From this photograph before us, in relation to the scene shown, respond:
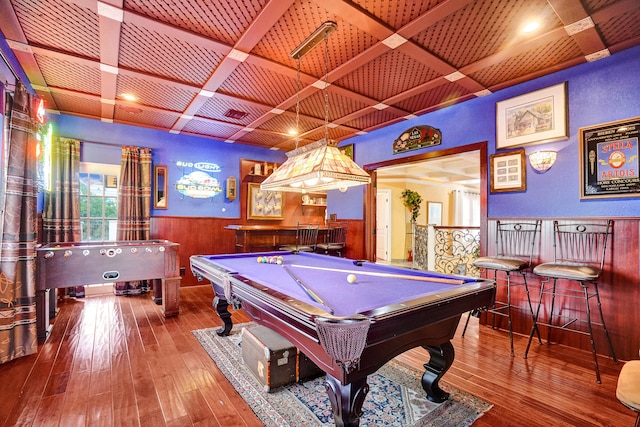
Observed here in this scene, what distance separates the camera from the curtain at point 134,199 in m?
4.88

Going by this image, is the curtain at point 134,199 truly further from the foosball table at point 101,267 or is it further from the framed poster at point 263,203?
the framed poster at point 263,203

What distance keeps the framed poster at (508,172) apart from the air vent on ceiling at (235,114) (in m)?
3.52

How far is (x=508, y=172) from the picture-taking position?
3498mm

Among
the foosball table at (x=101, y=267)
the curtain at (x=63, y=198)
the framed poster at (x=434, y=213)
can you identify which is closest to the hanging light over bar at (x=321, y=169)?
the foosball table at (x=101, y=267)

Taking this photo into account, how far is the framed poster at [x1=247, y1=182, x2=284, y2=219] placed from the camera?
638 centimetres

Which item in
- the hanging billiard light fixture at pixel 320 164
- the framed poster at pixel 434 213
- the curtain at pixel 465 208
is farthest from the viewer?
the curtain at pixel 465 208

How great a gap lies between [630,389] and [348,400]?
3.82 feet

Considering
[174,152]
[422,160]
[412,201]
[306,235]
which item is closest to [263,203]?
[306,235]

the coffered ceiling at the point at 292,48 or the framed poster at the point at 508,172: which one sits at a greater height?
the coffered ceiling at the point at 292,48

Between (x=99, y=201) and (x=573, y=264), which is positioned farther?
(x=99, y=201)

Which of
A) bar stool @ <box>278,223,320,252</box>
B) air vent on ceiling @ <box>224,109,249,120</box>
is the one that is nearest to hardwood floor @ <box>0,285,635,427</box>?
bar stool @ <box>278,223,320,252</box>

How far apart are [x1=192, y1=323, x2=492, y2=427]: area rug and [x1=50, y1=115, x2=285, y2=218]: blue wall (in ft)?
12.8

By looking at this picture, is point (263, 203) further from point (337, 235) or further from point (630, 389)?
point (630, 389)

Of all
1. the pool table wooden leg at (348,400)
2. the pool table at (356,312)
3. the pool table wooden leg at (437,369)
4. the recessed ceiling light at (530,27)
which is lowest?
the pool table wooden leg at (437,369)
